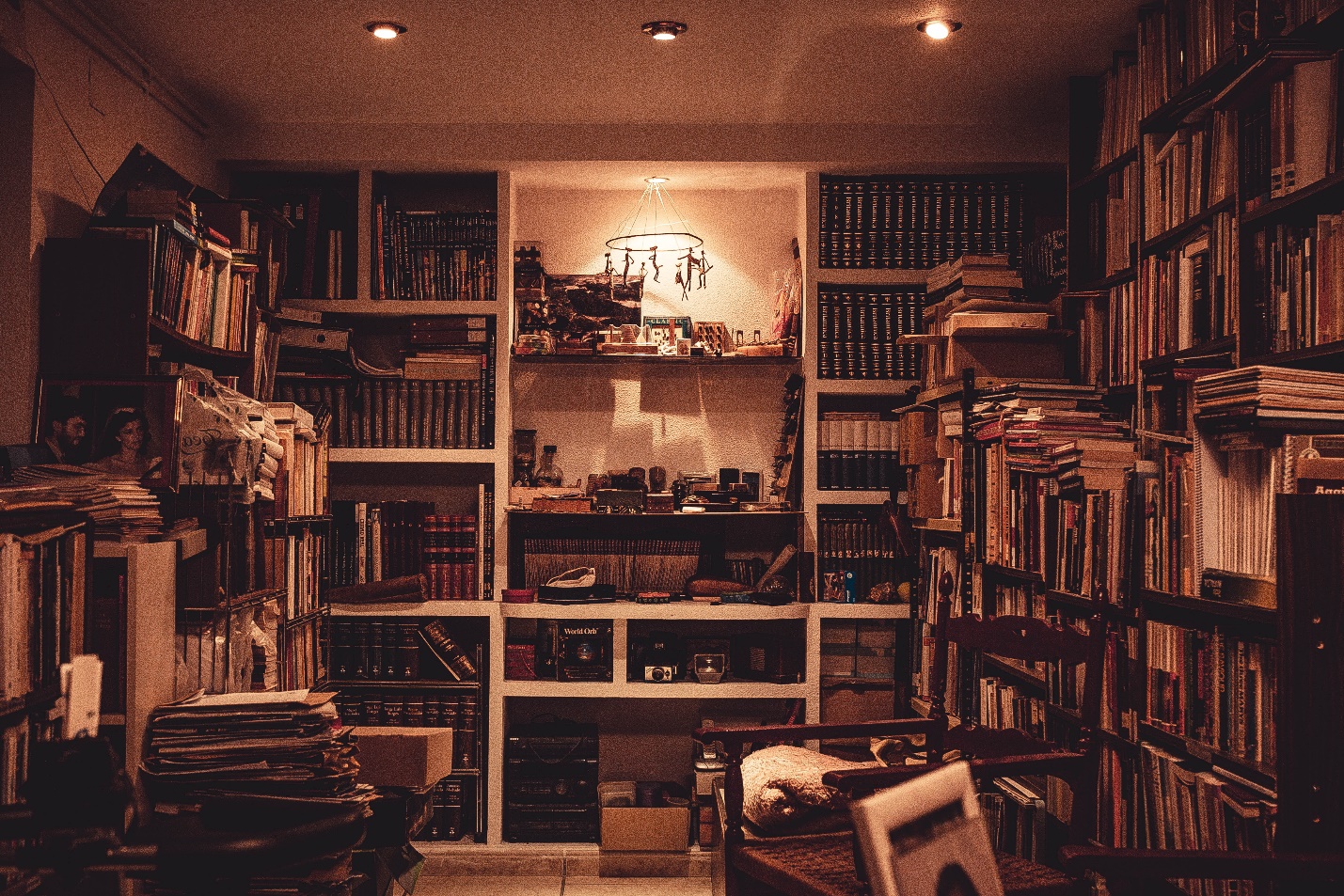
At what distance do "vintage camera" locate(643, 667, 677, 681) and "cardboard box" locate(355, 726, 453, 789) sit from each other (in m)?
1.06

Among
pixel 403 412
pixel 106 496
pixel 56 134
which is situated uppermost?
pixel 56 134

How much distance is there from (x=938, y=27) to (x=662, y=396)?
191 centimetres

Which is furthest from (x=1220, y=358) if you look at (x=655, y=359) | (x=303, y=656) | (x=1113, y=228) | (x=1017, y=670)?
(x=303, y=656)

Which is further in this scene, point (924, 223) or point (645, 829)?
point (924, 223)

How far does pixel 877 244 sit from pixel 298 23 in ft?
7.47

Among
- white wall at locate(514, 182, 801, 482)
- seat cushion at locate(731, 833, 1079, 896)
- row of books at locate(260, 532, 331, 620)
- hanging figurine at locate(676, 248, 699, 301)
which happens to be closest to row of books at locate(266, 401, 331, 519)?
row of books at locate(260, 532, 331, 620)

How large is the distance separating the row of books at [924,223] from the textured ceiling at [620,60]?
0.28 m

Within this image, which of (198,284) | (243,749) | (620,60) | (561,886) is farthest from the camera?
(561,886)

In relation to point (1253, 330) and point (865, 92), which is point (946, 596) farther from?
point (865, 92)

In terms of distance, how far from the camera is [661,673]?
4172 millimetres

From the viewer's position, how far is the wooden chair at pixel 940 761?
2264mm

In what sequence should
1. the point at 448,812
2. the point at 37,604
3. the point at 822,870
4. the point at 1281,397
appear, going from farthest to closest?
the point at 448,812 < the point at 822,870 < the point at 37,604 < the point at 1281,397

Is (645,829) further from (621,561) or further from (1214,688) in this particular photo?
(1214,688)

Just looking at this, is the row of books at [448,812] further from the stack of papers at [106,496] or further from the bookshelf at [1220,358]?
the bookshelf at [1220,358]
